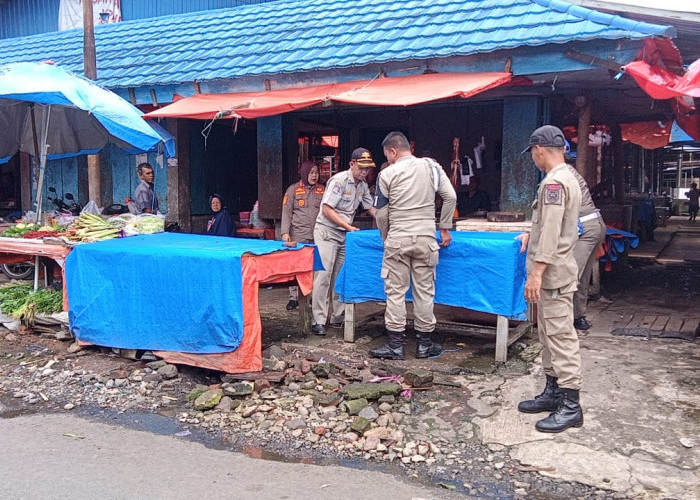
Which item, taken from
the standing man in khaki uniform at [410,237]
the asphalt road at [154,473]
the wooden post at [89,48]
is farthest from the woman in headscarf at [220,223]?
the asphalt road at [154,473]

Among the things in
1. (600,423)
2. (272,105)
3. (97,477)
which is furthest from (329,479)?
(272,105)

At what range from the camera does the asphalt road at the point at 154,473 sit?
336 centimetres

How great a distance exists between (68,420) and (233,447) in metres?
1.35

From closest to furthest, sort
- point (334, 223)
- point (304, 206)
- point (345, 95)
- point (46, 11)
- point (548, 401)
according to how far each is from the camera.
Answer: point (548, 401), point (334, 223), point (345, 95), point (304, 206), point (46, 11)

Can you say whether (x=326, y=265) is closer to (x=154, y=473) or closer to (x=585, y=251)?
(x=585, y=251)

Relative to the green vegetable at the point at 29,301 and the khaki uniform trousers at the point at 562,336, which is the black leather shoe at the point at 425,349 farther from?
the green vegetable at the point at 29,301

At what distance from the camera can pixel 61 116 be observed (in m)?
8.15

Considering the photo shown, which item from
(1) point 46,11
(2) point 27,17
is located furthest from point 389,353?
(2) point 27,17

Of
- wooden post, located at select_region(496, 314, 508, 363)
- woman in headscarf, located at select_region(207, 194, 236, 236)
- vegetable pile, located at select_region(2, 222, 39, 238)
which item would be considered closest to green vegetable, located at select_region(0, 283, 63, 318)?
vegetable pile, located at select_region(2, 222, 39, 238)

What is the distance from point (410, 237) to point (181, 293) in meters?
2.02

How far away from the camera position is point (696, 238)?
666 inches

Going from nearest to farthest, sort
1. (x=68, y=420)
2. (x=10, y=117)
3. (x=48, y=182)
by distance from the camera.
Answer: (x=68, y=420) < (x=10, y=117) < (x=48, y=182)

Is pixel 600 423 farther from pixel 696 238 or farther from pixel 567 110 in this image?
pixel 696 238

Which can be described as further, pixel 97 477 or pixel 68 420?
pixel 68 420
